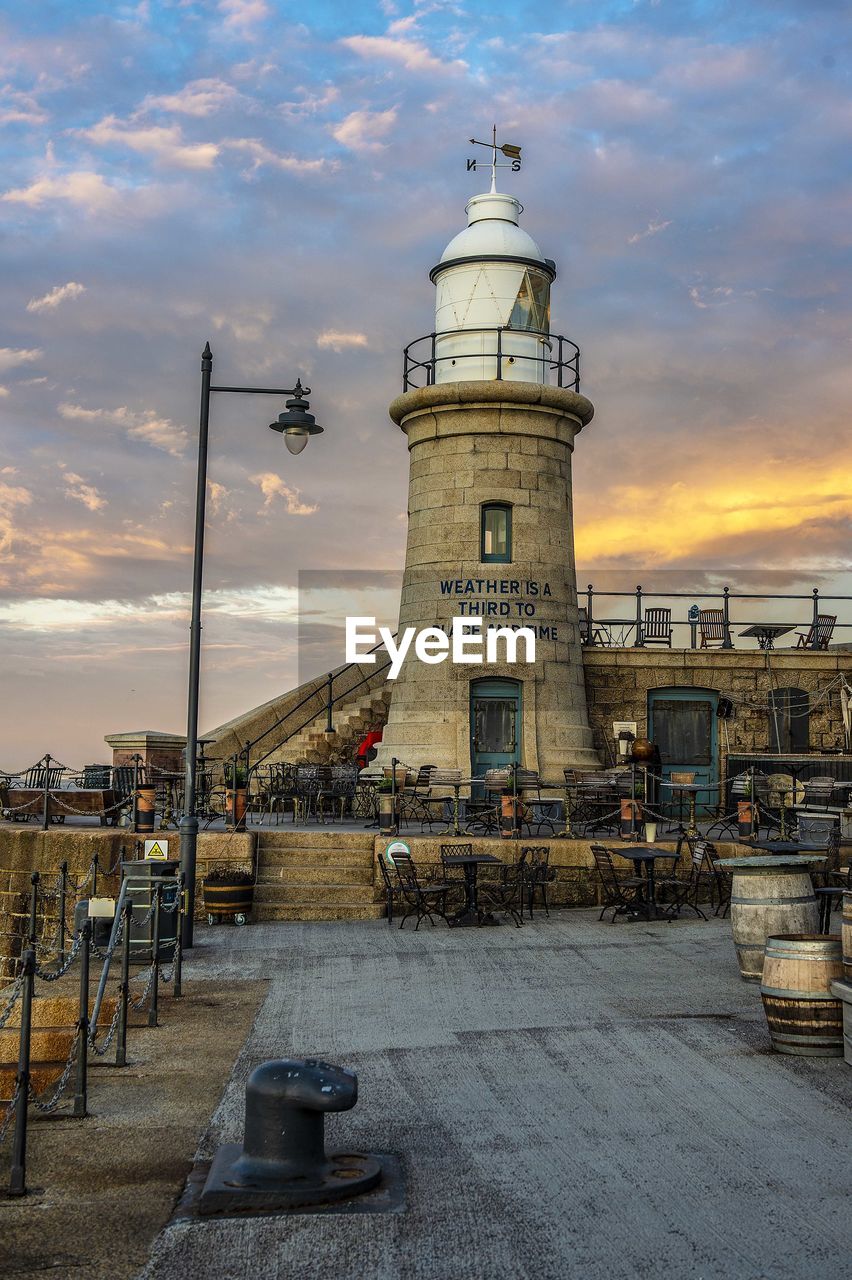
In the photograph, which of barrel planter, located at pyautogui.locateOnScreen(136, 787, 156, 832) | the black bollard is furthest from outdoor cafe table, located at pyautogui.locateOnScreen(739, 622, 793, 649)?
the black bollard

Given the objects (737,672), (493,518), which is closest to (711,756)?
(737,672)

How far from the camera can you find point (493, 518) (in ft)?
79.3

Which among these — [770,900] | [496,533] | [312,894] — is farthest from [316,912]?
[496,533]

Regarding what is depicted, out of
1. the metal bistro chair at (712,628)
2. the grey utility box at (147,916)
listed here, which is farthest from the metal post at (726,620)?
the grey utility box at (147,916)

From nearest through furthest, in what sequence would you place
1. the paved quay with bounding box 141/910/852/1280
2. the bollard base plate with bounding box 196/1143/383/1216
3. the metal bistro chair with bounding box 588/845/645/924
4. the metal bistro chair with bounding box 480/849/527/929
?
1. the paved quay with bounding box 141/910/852/1280
2. the bollard base plate with bounding box 196/1143/383/1216
3. the metal bistro chair with bounding box 588/845/645/924
4. the metal bistro chair with bounding box 480/849/527/929

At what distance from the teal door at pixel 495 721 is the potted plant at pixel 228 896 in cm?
789

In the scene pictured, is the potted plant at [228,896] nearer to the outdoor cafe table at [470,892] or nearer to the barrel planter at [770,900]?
the outdoor cafe table at [470,892]

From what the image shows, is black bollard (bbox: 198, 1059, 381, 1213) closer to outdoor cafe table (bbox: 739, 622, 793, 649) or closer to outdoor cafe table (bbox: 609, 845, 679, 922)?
outdoor cafe table (bbox: 609, 845, 679, 922)

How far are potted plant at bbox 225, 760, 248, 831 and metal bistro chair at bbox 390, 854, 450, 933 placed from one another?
266 centimetres

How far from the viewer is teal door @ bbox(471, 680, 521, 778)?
23.6 m

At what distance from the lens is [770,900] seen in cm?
1138

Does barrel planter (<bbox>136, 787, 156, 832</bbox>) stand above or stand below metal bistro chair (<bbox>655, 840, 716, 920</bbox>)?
above

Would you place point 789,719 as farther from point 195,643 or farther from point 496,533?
point 195,643

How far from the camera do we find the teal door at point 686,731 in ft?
82.0
